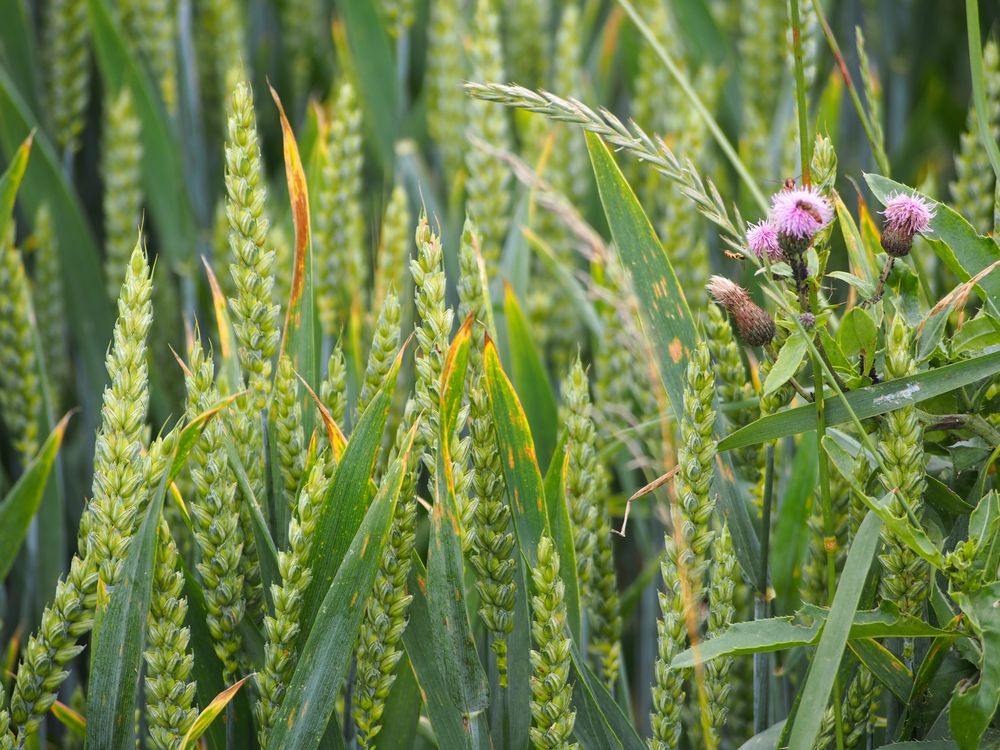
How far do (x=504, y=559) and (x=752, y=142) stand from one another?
84cm

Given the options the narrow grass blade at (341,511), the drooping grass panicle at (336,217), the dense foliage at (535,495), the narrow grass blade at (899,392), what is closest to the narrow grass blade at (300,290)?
the dense foliage at (535,495)

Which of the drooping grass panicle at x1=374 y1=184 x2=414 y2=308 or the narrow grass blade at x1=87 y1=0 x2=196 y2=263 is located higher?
the narrow grass blade at x1=87 y1=0 x2=196 y2=263

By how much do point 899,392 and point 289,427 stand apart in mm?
391

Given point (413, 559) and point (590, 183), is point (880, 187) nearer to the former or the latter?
point (413, 559)

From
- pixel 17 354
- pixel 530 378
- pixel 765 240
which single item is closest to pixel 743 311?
pixel 765 240

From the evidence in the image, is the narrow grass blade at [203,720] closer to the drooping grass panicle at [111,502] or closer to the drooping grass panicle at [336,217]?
the drooping grass panicle at [111,502]

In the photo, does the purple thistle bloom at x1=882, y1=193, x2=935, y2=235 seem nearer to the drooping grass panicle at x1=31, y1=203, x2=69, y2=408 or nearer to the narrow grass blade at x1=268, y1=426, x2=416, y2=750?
the narrow grass blade at x1=268, y1=426, x2=416, y2=750

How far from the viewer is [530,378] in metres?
0.97

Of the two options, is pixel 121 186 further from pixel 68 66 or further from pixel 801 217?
pixel 801 217

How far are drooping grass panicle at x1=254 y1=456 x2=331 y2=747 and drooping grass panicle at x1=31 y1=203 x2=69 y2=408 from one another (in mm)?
681

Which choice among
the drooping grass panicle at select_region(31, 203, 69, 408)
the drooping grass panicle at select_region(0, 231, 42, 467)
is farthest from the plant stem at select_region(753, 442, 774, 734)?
the drooping grass panicle at select_region(31, 203, 69, 408)

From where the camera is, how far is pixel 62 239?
122 cm

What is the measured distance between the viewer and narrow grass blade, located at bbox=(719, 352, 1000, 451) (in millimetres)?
601

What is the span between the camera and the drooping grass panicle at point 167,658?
62 centimetres
